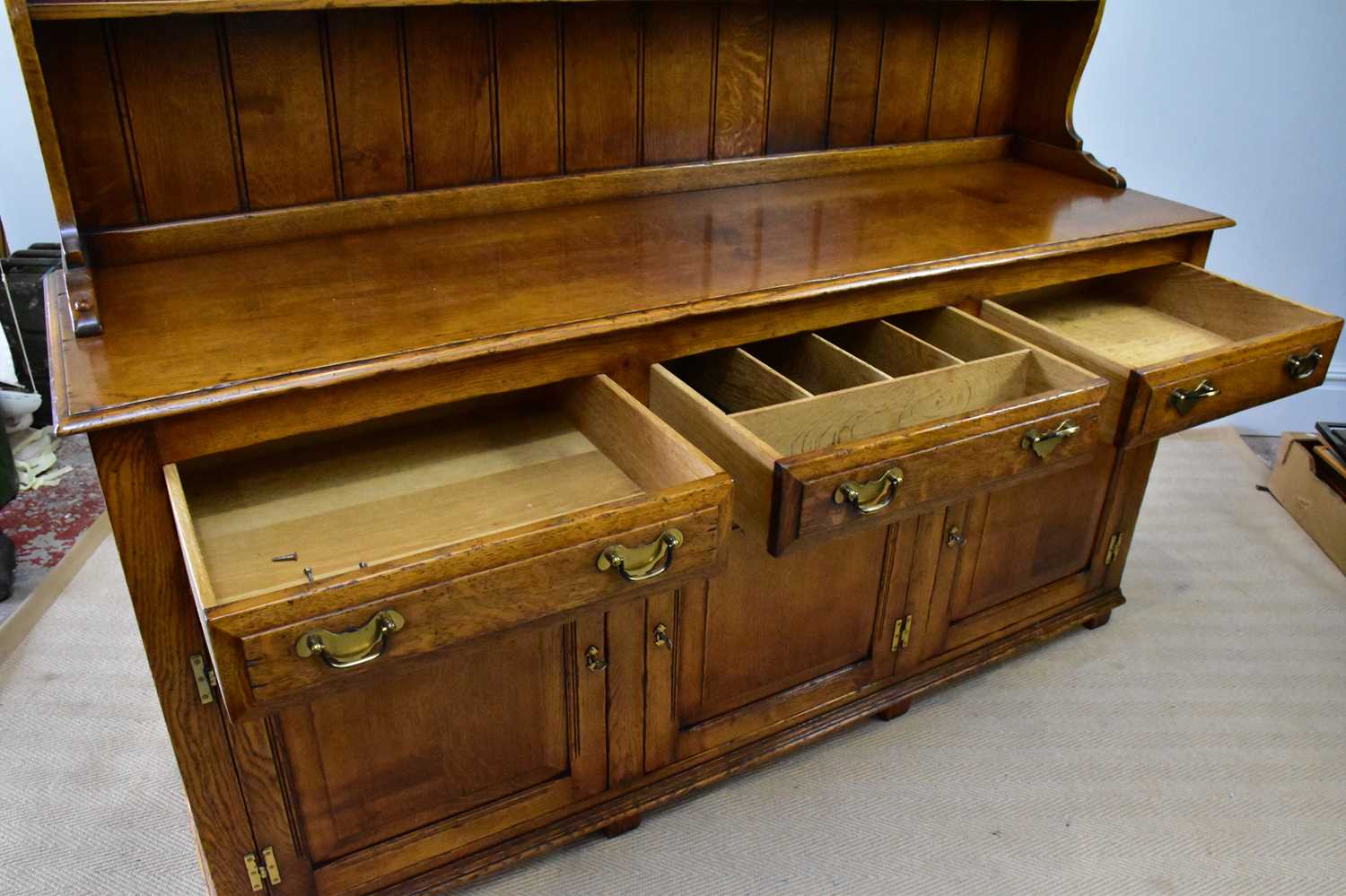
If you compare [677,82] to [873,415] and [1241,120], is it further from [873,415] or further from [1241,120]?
[1241,120]

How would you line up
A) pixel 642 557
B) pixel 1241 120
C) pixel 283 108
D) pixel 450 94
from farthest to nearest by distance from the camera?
pixel 1241 120 → pixel 450 94 → pixel 283 108 → pixel 642 557

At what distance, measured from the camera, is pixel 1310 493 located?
2658mm

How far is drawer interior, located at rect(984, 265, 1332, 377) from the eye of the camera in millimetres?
1781

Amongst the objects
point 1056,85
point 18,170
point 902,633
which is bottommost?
point 902,633

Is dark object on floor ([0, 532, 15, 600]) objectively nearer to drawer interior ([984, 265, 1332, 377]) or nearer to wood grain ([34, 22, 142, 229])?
wood grain ([34, 22, 142, 229])

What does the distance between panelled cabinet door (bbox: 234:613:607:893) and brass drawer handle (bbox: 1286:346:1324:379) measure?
1.17m

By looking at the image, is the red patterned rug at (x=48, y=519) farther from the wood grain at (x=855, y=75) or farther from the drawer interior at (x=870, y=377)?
the wood grain at (x=855, y=75)

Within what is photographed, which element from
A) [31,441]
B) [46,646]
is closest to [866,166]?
[46,646]

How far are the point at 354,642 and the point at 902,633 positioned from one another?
1.13 meters

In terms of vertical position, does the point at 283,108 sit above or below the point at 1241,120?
above

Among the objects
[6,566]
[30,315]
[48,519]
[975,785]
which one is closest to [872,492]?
[975,785]

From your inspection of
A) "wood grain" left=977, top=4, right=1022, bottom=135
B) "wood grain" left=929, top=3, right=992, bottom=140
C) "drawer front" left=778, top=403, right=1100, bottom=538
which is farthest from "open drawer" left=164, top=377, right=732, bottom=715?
"wood grain" left=977, top=4, right=1022, bottom=135

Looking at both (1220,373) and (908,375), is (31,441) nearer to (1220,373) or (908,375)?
(908,375)

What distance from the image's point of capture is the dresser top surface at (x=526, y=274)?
3.95 feet
